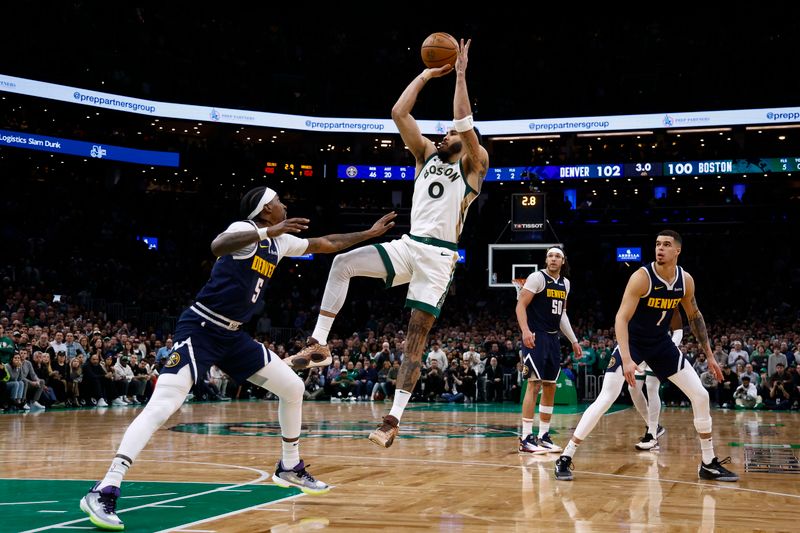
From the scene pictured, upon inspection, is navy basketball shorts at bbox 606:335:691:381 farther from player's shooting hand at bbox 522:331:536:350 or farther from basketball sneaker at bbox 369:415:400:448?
basketball sneaker at bbox 369:415:400:448

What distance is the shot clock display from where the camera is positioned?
85.9ft

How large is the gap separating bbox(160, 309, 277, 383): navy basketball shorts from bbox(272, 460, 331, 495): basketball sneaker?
2.95ft

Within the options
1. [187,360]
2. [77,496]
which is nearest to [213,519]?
[187,360]

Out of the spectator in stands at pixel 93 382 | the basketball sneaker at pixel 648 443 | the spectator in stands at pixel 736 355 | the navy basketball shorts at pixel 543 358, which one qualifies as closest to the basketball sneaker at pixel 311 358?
the navy basketball shorts at pixel 543 358

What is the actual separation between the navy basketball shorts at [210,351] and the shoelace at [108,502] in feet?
3.05

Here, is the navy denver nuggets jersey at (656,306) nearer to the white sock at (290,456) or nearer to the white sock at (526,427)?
the white sock at (526,427)

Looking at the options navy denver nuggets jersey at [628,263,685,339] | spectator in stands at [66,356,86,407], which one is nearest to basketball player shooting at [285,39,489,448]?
navy denver nuggets jersey at [628,263,685,339]

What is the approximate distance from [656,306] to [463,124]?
10.3 feet

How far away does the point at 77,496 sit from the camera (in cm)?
655

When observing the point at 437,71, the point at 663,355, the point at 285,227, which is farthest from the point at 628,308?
the point at 285,227

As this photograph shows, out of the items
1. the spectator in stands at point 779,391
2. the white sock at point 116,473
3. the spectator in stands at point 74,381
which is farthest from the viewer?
the spectator in stands at point 779,391

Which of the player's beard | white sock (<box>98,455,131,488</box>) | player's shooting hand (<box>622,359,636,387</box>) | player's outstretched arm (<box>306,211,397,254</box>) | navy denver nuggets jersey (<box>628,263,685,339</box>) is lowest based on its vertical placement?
white sock (<box>98,455,131,488</box>)

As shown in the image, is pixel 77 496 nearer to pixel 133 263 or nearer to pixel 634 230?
pixel 133 263

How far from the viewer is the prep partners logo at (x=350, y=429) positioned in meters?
12.1
